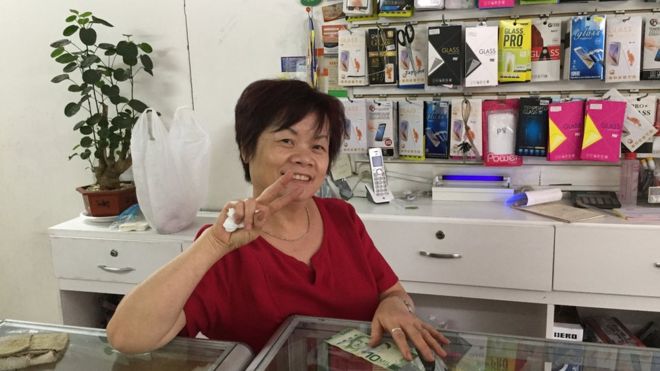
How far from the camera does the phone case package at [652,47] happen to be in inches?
77.9

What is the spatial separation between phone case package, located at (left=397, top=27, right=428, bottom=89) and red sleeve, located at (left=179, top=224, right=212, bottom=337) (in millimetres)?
1465

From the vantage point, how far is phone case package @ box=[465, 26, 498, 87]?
6.84ft

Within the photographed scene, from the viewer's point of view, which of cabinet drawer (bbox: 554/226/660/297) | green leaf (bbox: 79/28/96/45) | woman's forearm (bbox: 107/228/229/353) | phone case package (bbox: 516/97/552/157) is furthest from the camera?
green leaf (bbox: 79/28/96/45)

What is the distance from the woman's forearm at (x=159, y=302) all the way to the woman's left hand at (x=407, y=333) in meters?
0.34

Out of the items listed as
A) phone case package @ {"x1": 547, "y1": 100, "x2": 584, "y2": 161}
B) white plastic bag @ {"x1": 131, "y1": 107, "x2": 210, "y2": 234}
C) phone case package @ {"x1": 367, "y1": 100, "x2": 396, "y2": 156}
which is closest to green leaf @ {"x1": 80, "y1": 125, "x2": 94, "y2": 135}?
white plastic bag @ {"x1": 131, "y1": 107, "x2": 210, "y2": 234}

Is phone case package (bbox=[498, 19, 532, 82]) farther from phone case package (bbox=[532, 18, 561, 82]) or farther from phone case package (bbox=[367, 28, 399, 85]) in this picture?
phone case package (bbox=[367, 28, 399, 85])

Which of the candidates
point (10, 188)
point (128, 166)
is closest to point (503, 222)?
point (128, 166)

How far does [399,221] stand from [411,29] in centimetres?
84

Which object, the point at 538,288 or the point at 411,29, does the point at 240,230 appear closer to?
the point at 538,288

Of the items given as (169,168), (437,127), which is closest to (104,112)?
(169,168)

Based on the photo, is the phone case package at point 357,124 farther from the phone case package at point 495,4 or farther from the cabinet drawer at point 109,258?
the cabinet drawer at point 109,258

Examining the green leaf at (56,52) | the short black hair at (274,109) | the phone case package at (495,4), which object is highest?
the phone case package at (495,4)

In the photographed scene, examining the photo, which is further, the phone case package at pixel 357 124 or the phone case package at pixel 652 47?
the phone case package at pixel 357 124

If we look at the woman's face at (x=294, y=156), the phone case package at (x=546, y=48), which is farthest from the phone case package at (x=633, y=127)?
the woman's face at (x=294, y=156)
